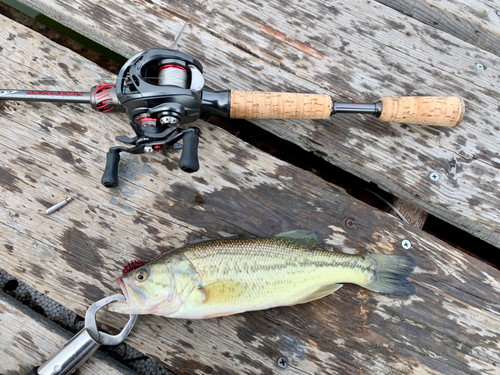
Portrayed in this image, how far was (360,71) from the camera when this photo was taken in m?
2.93

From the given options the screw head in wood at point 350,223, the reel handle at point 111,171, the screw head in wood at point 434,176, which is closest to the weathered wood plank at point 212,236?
the screw head in wood at point 350,223

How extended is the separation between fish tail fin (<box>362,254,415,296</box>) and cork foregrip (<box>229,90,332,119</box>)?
3.77ft

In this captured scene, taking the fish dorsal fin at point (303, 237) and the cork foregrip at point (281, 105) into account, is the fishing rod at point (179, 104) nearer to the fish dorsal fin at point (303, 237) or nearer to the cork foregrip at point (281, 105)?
the cork foregrip at point (281, 105)

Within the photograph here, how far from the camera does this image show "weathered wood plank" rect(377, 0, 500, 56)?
10.3 feet

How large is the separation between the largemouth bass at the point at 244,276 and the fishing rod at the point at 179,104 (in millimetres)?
639

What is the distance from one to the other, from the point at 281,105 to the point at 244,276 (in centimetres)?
130

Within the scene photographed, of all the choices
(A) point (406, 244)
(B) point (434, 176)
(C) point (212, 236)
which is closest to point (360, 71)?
(B) point (434, 176)

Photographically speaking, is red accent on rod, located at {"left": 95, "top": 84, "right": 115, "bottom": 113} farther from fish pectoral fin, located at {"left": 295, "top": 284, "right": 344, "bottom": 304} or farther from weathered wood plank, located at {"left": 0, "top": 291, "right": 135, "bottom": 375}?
fish pectoral fin, located at {"left": 295, "top": 284, "right": 344, "bottom": 304}

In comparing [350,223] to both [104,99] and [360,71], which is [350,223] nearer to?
[360,71]

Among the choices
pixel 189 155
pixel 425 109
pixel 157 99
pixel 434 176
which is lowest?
pixel 189 155

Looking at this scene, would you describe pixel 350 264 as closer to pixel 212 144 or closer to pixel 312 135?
pixel 312 135

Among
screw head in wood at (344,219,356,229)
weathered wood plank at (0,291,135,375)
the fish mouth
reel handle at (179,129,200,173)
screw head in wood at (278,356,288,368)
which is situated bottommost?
weathered wood plank at (0,291,135,375)

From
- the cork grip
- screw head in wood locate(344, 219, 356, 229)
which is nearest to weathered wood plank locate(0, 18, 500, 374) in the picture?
screw head in wood locate(344, 219, 356, 229)

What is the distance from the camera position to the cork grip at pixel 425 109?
8.36 ft
